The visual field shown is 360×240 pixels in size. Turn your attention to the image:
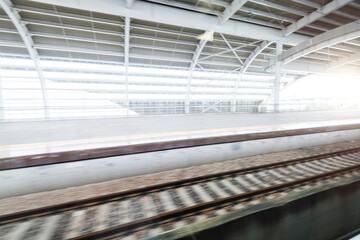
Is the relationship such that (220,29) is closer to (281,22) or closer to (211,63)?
(281,22)

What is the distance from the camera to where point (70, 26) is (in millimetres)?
11102

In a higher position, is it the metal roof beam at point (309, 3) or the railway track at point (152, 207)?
the metal roof beam at point (309, 3)

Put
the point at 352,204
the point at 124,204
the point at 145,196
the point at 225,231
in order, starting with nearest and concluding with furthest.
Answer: the point at 225,231, the point at 352,204, the point at 124,204, the point at 145,196

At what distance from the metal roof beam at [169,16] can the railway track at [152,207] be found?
9140 millimetres

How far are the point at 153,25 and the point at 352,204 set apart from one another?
13099mm

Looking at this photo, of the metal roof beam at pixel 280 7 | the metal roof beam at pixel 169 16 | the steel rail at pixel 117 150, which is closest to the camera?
the steel rail at pixel 117 150

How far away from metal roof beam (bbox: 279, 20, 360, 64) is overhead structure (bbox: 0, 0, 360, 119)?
0.17ft

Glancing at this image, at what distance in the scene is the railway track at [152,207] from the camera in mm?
2244

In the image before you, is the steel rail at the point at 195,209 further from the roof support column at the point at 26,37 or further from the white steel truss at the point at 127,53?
the white steel truss at the point at 127,53

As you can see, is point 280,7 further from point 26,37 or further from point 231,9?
point 26,37

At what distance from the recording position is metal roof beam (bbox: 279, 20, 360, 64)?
968cm

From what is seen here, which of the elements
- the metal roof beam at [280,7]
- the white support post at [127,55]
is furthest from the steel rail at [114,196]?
the metal roof beam at [280,7]

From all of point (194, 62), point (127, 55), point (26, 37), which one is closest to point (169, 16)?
point (127, 55)

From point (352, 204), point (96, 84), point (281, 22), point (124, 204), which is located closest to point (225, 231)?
point (124, 204)
